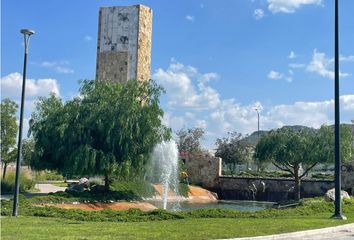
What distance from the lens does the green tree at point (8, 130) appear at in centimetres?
4381

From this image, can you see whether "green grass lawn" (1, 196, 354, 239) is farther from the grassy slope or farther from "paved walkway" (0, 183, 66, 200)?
"paved walkway" (0, 183, 66, 200)

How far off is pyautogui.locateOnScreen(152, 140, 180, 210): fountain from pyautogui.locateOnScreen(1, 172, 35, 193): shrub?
9470 millimetres

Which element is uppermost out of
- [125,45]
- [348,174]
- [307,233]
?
[125,45]

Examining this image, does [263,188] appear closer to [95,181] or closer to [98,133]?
[95,181]

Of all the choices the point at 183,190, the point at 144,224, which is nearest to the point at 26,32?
the point at 144,224

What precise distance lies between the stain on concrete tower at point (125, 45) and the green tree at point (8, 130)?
15812 mm

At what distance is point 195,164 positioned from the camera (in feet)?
190

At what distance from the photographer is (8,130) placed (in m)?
44.1

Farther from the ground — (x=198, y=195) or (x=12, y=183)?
(x=12, y=183)

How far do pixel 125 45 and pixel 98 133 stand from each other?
30.2 m

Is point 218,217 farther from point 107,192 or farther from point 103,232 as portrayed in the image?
point 107,192

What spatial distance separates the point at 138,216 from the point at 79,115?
45.6 ft

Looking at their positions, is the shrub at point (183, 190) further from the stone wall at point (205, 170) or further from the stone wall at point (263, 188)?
the stone wall at point (205, 170)

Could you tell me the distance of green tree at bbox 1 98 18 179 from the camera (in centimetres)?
4381
